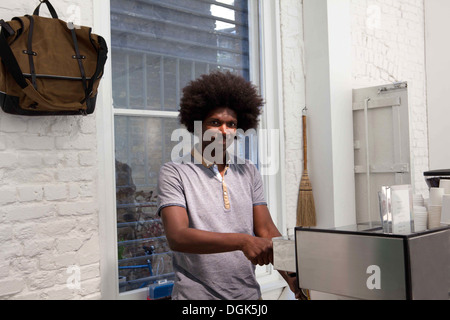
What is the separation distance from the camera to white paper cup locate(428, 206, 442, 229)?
1.20 meters

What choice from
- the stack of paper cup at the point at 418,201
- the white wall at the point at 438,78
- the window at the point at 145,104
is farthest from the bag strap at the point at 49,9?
the white wall at the point at 438,78

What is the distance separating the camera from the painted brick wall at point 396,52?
3973 millimetres

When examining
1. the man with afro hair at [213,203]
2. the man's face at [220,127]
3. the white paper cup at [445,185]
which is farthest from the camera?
the man's face at [220,127]

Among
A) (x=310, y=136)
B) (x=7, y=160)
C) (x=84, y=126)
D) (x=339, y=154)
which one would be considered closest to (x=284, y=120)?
(x=310, y=136)

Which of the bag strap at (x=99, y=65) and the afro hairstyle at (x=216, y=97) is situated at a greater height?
the bag strap at (x=99, y=65)

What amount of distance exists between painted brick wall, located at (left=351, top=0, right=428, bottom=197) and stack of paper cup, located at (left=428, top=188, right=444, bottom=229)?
A: 262cm

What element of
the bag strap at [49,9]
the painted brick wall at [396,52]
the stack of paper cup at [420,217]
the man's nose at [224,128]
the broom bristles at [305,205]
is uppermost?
the painted brick wall at [396,52]

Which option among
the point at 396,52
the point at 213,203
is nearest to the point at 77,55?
the point at 213,203

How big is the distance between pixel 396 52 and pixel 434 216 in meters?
3.65

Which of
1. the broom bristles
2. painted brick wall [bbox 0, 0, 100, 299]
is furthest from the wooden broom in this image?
painted brick wall [bbox 0, 0, 100, 299]

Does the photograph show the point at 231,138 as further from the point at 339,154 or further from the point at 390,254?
the point at 339,154

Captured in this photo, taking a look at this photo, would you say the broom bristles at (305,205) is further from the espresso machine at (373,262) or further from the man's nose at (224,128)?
the espresso machine at (373,262)

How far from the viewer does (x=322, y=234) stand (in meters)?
1.13

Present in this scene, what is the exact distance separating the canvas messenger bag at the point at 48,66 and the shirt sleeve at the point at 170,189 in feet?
1.83
